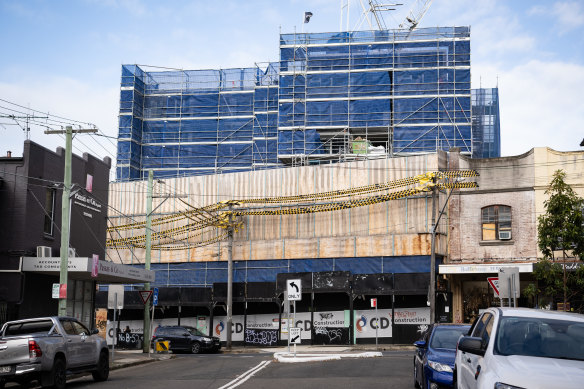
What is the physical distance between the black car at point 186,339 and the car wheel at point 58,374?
22374mm

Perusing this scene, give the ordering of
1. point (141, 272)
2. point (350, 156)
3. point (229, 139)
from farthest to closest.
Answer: point (229, 139) → point (350, 156) → point (141, 272)

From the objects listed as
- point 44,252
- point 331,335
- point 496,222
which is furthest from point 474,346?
point 496,222

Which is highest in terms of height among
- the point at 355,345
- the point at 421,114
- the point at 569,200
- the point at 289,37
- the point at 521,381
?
the point at 289,37

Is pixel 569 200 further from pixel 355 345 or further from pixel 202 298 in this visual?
pixel 202 298

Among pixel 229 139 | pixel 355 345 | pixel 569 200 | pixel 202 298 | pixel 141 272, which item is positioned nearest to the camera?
pixel 569 200

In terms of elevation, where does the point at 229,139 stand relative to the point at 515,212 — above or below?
above

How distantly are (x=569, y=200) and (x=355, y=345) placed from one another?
67.9 ft

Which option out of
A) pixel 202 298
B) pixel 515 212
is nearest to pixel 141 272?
pixel 202 298

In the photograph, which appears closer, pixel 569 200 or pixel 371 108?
pixel 569 200

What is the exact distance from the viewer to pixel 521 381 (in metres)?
7.16

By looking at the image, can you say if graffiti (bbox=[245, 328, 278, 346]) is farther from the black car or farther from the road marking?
the road marking

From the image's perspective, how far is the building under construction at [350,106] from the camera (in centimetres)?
5584

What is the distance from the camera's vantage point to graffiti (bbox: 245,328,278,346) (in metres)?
45.8

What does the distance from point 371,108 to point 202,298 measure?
801 inches
